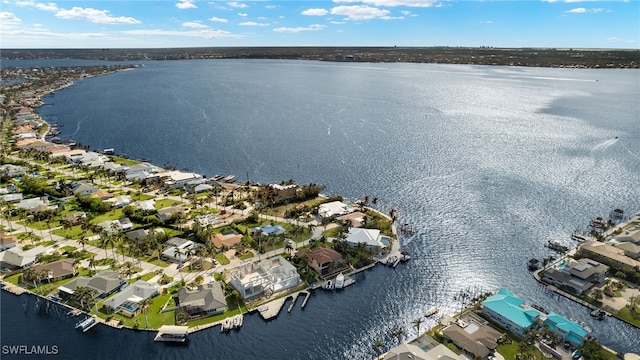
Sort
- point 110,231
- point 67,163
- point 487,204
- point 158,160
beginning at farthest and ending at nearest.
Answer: point 158,160, point 67,163, point 487,204, point 110,231

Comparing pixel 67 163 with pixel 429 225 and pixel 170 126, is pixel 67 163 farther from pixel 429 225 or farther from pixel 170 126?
pixel 429 225

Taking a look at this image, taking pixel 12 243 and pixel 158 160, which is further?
pixel 158 160

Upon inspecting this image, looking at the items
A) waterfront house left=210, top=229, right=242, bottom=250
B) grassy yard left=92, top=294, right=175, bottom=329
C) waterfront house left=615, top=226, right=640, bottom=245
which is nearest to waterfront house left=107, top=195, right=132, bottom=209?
waterfront house left=210, top=229, right=242, bottom=250

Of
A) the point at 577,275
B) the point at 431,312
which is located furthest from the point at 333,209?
the point at 577,275

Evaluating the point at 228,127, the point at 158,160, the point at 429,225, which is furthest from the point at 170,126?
the point at 429,225

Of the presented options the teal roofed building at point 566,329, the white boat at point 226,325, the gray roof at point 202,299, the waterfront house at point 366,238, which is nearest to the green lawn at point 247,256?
the gray roof at point 202,299

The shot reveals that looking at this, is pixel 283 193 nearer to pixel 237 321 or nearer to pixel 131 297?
pixel 237 321
